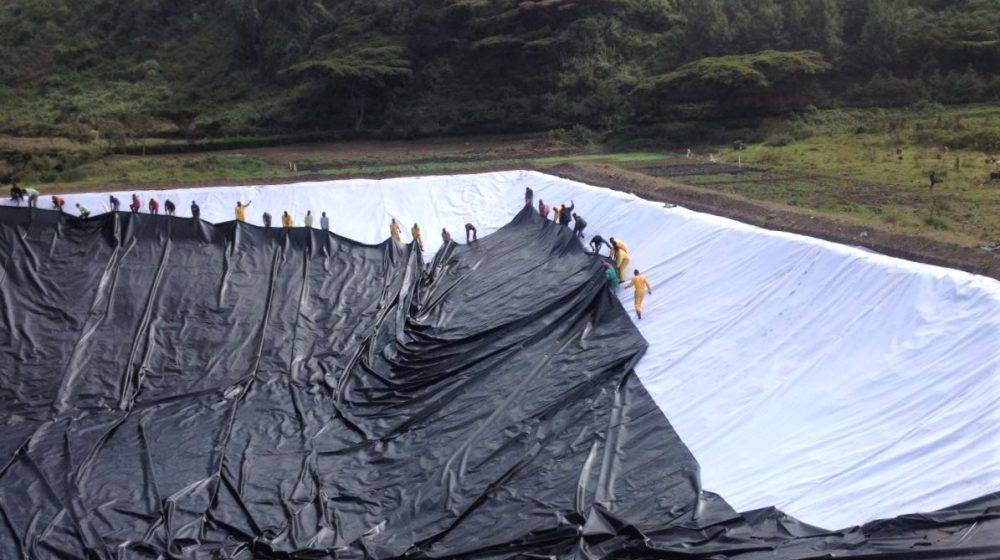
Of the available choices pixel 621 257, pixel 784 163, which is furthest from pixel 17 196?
pixel 784 163

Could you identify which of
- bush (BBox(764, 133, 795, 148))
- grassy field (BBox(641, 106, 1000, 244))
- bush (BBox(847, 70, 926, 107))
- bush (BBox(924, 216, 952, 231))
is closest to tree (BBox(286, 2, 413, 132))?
grassy field (BBox(641, 106, 1000, 244))

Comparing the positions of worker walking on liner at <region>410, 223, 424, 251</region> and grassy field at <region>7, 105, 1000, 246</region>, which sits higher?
grassy field at <region>7, 105, 1000, 246</region>

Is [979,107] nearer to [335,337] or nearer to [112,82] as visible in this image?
[335,337]

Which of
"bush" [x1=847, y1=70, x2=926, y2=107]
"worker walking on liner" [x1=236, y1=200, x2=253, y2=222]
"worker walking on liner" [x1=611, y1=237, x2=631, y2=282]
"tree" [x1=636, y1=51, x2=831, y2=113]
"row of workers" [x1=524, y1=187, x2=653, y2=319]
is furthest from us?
"tree" [x1=636, y1=51, x2=831, y2=113]

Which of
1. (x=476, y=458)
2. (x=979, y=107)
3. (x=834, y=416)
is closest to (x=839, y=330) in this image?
(x=834, y=416)

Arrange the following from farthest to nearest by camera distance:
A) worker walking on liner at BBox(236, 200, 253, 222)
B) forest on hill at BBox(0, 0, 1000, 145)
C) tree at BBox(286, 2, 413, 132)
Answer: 1. tree at BBox(286, 2, 413, 132)
2. forest on hill at BBox(0, 0, 1000, 145)
3. worker walking on liner at BBox(236, 200, 253, 222)

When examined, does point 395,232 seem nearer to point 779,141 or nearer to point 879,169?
point 879,169

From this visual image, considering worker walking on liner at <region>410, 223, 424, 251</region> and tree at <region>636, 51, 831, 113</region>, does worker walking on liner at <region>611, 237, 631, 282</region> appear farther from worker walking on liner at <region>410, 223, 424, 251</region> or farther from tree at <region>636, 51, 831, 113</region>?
tree at <region>636, 51, 831, 113</region>
